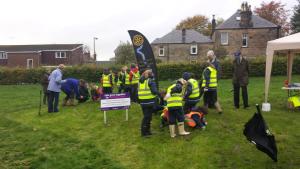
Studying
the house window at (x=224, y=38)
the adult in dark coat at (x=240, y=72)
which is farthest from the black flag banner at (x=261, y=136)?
the house window at (x=224, y=38)

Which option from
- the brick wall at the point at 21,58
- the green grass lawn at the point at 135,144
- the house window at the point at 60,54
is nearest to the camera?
the green grass lawn at the point at 135,144

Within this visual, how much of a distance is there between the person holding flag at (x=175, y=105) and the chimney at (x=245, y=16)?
41.6 meters

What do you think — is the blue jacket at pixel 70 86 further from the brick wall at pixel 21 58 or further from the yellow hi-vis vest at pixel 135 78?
the brick wall at pixel 21 58

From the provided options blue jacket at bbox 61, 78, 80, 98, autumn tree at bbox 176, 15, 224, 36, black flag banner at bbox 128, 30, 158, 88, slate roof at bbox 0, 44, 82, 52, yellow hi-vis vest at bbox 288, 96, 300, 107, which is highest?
autumn tree at bbox 176, 15, 224, 36

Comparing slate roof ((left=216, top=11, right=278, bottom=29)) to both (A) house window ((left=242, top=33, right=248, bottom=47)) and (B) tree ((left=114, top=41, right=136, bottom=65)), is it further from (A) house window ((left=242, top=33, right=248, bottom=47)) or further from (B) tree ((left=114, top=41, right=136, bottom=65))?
(B) tree ((left=114, top=41, right=136, bottom=65))

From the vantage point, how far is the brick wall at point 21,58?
60.0 meters

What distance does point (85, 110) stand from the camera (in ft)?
49.5

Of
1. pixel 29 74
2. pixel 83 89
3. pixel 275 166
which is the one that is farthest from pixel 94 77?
pixel 275 166

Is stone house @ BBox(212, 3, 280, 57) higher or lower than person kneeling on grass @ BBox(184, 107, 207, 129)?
higher

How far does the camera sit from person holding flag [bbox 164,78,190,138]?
9.83m

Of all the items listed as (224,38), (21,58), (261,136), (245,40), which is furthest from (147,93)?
(21,58)

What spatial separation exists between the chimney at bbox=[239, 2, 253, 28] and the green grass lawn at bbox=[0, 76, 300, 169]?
3757 centimetres

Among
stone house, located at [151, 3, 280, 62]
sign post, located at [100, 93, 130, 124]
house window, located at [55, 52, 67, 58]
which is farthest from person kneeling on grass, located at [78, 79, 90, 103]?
house window, located at [55, 52, 67, 58]

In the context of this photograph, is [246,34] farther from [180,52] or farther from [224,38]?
[180,52]
